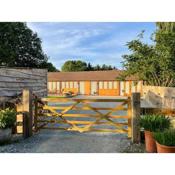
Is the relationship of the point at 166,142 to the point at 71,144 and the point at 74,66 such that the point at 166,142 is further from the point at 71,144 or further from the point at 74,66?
the point at 74,66

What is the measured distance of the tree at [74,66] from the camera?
50.2 m

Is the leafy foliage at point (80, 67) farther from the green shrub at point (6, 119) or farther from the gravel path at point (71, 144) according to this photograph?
the green shrub at point (6, 119)

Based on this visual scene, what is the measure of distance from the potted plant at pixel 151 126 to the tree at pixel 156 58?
340 inches

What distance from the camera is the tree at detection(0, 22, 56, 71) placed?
58.5ft

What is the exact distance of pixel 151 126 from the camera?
545 centimetres

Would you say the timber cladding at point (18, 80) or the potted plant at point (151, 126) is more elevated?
the timber cladding at point (18, 80)

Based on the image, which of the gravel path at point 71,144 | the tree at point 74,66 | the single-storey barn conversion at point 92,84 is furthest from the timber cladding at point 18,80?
the tree at point 74,66

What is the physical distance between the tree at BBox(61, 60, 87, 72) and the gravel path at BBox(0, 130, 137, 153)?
4242 cm
